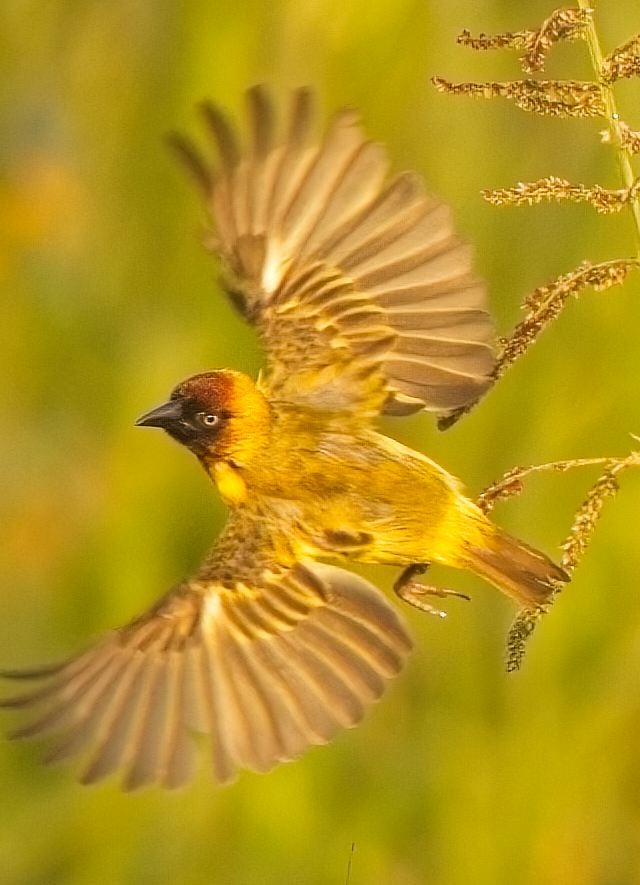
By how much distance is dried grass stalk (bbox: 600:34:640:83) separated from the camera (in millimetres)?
453

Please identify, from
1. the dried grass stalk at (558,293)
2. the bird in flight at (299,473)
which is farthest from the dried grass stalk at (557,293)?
the bird in flight at (299,473)

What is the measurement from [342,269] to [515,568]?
17cm

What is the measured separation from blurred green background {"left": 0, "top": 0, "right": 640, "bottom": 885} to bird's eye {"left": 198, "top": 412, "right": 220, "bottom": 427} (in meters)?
0.29

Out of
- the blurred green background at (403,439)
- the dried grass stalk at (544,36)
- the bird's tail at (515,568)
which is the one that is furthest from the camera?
the blurred green background at (403,439)

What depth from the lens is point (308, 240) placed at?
677 millimetres

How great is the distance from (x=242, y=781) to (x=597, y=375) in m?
0.35

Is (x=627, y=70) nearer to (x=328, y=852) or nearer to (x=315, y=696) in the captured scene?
(x=315, y=696)

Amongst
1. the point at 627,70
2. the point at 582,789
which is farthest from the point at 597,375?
the point at 627,70

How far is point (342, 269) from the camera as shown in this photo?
667mm

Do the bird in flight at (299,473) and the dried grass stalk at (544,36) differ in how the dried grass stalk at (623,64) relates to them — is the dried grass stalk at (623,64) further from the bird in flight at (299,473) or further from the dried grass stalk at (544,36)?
the bird in flight at (299,473)

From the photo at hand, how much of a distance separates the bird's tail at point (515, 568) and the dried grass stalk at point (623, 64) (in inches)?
6.8

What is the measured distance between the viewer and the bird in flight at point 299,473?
0.60 m

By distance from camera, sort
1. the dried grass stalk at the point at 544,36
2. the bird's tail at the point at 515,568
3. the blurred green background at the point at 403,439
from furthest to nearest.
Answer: the blurred green background at the point at 403,439 → the bird's tail at the point at 515,568 → the dried grass stalk at the point at 544,36

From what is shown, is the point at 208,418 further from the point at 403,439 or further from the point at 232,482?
the point at 403,439
